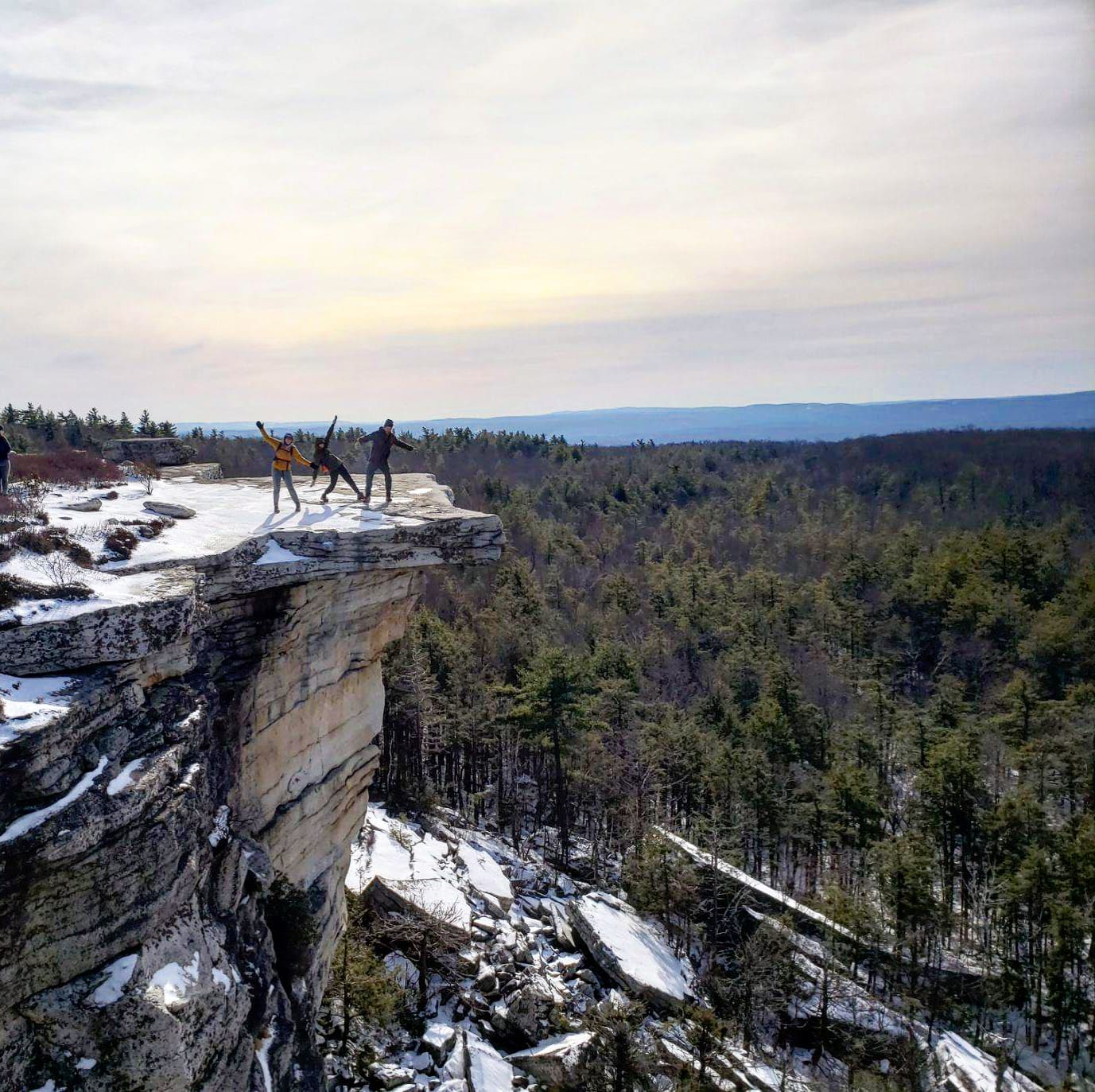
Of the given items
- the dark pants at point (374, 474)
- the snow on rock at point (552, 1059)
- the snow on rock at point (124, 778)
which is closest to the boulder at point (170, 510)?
the dark pants at point (374, 474)

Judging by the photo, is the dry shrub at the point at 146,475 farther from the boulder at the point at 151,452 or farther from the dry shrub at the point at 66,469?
the boulder at the point at 151,452

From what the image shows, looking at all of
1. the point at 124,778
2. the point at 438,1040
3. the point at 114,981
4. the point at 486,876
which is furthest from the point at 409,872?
Result: the point at 124,778

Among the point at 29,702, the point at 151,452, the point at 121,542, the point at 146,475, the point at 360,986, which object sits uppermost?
the point at 151,452

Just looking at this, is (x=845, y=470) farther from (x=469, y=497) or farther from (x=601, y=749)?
(x=601, y=749)

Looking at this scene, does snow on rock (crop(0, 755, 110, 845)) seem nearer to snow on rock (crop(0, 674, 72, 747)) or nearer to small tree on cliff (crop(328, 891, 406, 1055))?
snow on rock (crop(0, 674, 72, 747))

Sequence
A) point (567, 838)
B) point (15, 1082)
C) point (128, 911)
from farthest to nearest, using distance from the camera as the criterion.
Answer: point (567, 838), point (128, 911), point (15, 1082)

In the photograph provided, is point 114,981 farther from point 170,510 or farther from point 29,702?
point 170,510

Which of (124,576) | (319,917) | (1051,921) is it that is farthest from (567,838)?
(124,576)
